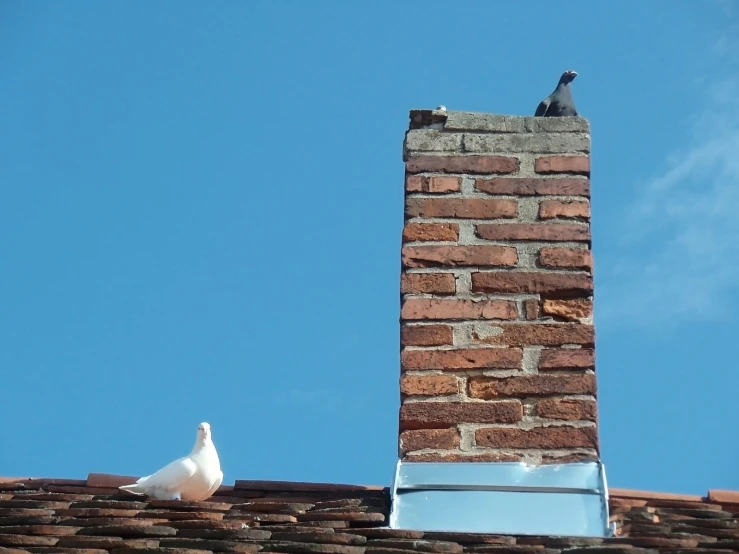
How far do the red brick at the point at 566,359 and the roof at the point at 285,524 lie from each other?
15.3 inches

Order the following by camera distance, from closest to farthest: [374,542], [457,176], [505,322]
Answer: [374,542]
[505,322]
[457,176]

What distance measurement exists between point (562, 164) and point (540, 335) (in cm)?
62

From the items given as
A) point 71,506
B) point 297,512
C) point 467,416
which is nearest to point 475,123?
point 467,416

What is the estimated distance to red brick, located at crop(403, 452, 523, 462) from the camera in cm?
358

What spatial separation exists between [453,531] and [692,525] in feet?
2.11

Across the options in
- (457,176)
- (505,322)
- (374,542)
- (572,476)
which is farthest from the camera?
(457,176)

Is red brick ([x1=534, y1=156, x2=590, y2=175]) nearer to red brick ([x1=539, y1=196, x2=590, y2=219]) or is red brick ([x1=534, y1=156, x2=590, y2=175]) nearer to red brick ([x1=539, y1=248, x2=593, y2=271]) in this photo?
red brick ([x1=539, y1=196, x2=590, y2=219])

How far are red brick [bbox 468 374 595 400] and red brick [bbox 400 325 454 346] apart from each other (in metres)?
0.16

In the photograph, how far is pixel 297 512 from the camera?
3568 millimetres

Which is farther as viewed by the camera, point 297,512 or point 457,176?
point 457,176

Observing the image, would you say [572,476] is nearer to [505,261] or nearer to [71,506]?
[505,261]

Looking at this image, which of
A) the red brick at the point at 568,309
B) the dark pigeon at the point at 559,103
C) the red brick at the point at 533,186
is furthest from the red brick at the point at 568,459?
the dark pigeon at the point at 559,103

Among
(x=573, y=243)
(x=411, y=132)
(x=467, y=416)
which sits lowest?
(x=467, y=416)

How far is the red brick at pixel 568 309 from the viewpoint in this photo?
12.4 feet
